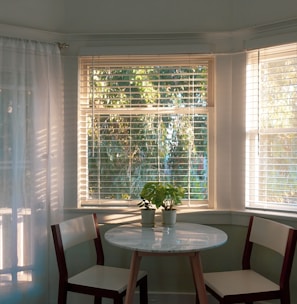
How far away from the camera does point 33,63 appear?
2.59 meters

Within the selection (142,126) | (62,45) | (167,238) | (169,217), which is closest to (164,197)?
(169,217)

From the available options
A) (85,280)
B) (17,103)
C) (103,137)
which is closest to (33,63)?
(17,103)

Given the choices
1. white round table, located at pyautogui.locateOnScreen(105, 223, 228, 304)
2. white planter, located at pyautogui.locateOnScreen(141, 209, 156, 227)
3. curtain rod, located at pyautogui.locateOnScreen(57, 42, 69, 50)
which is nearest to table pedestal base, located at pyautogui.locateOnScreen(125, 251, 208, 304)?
white round table, located at pyautogui.locateOnScreen(105, 223, 228, 304)

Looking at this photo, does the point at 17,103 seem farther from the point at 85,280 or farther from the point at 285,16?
the point at 285,16

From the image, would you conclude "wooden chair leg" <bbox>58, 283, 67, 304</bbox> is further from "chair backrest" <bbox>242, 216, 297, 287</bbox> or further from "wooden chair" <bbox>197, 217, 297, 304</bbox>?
"chair backrest" <bbox>242, 216, 297, 287</bbox>

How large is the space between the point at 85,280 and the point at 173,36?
5.75 feet

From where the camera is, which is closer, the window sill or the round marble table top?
the round marble table top

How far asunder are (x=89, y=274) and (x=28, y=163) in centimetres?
85

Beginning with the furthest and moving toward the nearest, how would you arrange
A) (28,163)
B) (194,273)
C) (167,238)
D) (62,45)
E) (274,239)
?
(62,45) < (28,163) < (274,239) < (167,238) < (194,273)

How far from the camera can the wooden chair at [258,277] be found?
2086mm

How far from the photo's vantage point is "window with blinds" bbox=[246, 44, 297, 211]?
2561mm

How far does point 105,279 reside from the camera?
7.49 ft

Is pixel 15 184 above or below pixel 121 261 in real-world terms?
above

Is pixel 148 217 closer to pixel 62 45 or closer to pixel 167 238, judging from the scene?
pixel 167 238
